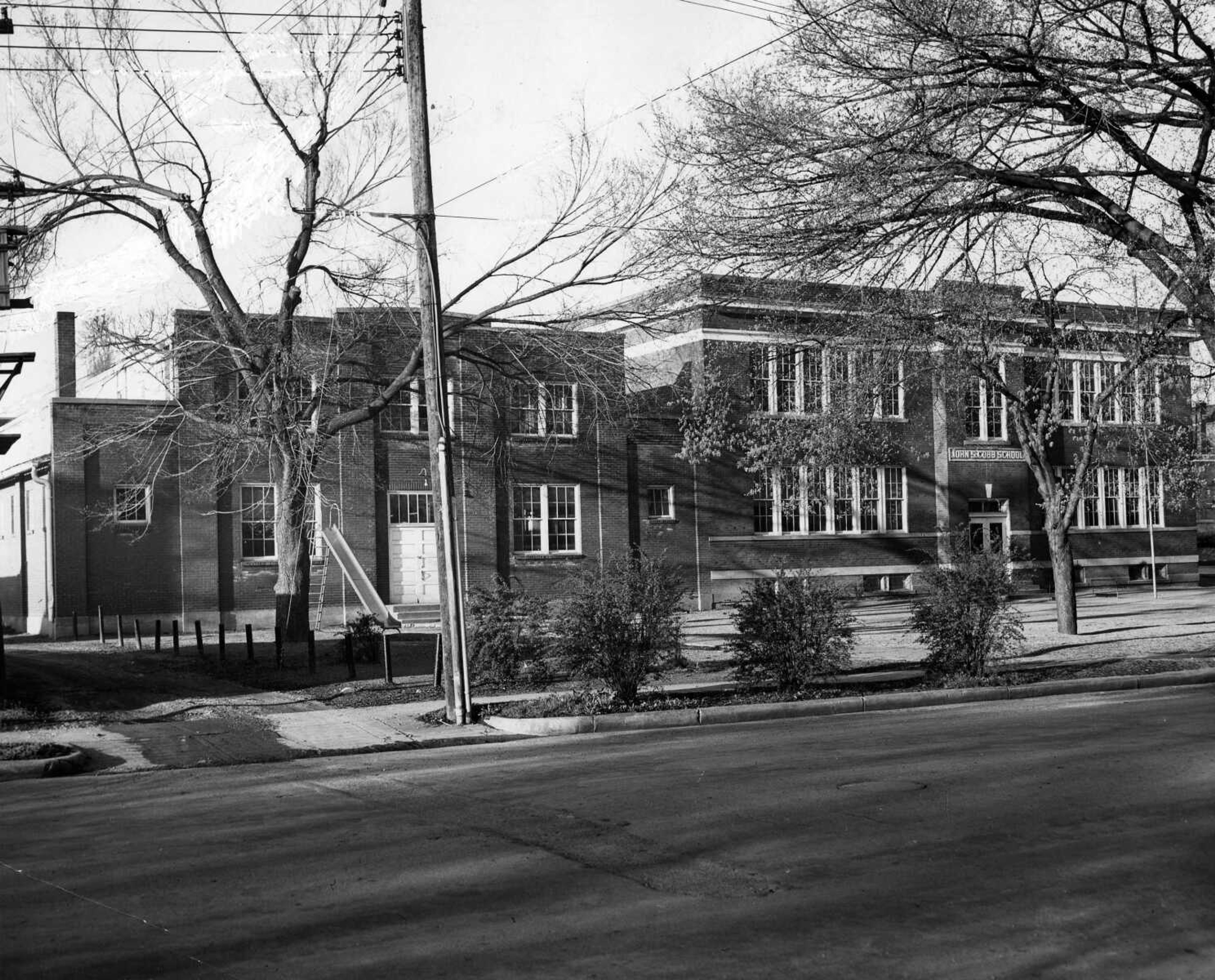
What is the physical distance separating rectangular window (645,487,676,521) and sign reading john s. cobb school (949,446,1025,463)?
32.8 feet

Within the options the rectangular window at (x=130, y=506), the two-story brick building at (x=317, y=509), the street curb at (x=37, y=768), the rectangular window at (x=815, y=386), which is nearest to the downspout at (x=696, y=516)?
the two-story brick building at (x=317, y=509)

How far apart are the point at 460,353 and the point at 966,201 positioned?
10.0 metres

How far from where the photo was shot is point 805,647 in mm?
16781

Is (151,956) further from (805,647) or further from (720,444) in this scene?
(720,444)

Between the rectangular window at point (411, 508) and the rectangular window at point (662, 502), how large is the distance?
6.66m

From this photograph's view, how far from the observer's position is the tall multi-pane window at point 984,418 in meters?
42.2

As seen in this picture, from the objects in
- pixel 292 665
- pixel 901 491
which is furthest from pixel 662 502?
pixel 292 665

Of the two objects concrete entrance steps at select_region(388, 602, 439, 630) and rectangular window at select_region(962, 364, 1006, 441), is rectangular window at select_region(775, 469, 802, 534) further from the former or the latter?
concrete entrance steps at select_region(388, 602, 439, 630)

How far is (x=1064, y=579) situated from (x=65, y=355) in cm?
2626

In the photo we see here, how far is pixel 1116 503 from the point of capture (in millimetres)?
45906

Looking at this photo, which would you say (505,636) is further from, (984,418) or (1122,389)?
(984,418)

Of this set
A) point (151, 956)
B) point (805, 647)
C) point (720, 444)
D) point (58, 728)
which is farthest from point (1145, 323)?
point (151, 956)

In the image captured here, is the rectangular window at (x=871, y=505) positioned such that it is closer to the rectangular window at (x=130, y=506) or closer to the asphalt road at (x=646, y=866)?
the rectangular window at (x=130, y=506)

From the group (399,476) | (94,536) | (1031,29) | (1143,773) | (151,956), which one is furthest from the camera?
(399,476)
